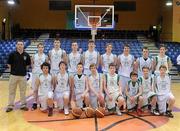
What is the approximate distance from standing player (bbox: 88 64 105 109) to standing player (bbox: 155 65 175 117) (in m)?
1.21

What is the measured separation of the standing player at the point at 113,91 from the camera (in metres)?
7.00

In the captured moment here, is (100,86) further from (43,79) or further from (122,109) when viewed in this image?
(43,79)

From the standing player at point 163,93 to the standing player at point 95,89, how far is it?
3.98 ft

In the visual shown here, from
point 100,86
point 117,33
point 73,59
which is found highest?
point 117,33

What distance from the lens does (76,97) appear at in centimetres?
714

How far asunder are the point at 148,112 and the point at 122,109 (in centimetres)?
57

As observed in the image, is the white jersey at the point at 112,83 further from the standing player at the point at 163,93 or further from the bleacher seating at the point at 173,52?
the bleacher seating at the point at 173,52

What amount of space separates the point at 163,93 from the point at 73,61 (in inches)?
86.2

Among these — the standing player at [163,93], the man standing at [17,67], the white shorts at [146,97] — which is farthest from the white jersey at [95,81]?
the man standing at [17,67]

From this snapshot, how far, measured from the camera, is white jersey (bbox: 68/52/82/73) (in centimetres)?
778

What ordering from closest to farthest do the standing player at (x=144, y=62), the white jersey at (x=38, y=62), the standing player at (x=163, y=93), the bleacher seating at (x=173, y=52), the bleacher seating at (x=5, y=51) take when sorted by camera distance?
the standing player at (x=163, y=93) < the standing player at (x=144, y=62) < the white jersey at (x=38, y=62) < the bleacher seating at (x=5, y=51) < the bleacher seating at (x=173, y=52)

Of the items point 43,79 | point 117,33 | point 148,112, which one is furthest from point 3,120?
point 117,33

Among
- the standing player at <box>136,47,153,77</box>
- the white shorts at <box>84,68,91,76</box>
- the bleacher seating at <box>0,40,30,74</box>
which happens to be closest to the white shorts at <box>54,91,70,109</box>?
the white shorts at <box>84,68,91,76</box>

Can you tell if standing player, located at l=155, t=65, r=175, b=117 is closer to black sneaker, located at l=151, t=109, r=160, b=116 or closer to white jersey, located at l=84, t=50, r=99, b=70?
black sneaker, located at l=151, t=109, r=160, b=116
